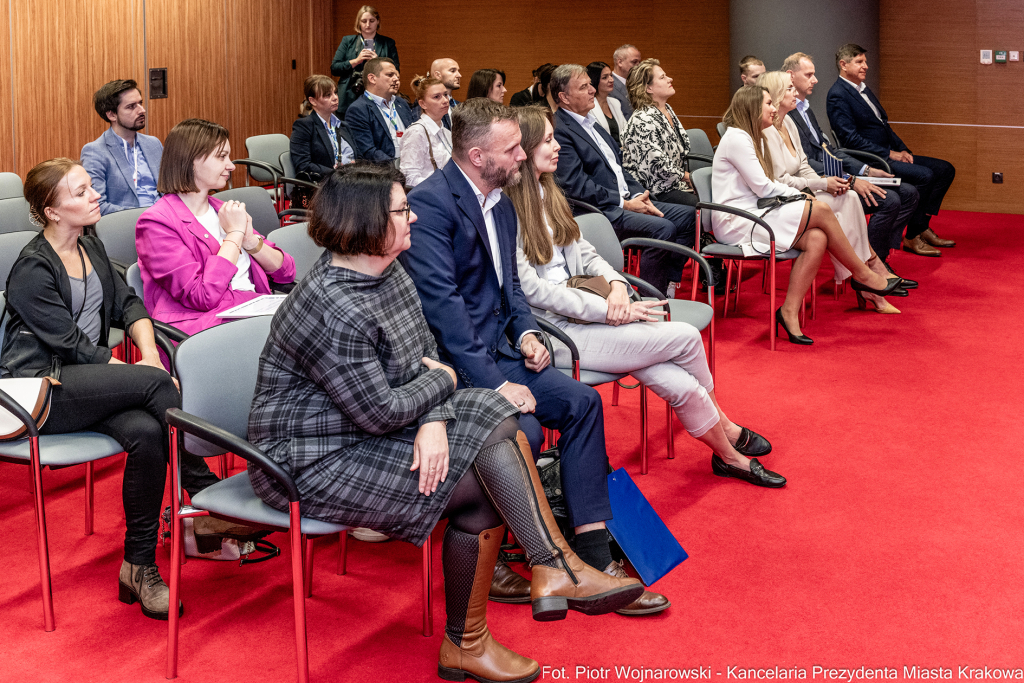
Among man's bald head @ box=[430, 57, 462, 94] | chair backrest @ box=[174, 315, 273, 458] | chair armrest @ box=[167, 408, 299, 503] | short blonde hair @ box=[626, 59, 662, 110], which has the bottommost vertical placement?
chair armrest @ box=[167, 408, 299, 503]

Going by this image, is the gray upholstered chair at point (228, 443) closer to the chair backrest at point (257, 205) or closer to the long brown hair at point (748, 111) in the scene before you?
the chair backrest at point (257, 205)

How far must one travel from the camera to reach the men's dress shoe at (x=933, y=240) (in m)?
7.68

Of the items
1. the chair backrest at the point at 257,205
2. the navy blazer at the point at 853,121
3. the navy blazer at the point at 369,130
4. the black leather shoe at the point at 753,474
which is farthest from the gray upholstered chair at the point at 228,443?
the navy blazer at the point at 853,121

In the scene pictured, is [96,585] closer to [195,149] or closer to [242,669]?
[242,669]

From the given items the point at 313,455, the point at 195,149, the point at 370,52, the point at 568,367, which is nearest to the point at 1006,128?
the point at 370,52

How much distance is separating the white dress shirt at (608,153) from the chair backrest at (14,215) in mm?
2836

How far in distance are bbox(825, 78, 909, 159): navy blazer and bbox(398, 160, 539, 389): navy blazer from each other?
511 cm

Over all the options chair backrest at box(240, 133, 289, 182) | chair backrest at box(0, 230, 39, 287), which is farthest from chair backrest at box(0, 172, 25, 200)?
chair backrest at box(240, 133, 289, 182)

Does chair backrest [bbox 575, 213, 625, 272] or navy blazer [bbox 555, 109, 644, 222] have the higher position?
navy blazer [bbox 555, 109, 644, 222]

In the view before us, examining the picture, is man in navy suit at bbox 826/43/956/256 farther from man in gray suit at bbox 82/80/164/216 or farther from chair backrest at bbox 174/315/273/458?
chair backrest at bbox 174/315/273/458

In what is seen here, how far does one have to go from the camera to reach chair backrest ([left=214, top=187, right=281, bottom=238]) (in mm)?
4227

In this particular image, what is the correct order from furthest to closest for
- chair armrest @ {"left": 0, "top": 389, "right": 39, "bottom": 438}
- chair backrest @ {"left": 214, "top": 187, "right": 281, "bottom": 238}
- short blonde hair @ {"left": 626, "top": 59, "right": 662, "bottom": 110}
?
1. short blonde hair @ {"left": 626, "top": 59, "right": 662, "bottom": 110}
2. chair backrest @ {"left": 214, "top": 187, "right": 281, "bottom": 238}
3. chair armrest @ {"left": 0, "top": 389, "right": 39, "bottom": 438}

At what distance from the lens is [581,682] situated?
92.3 inches

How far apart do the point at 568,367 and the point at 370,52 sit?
19.4 feet
